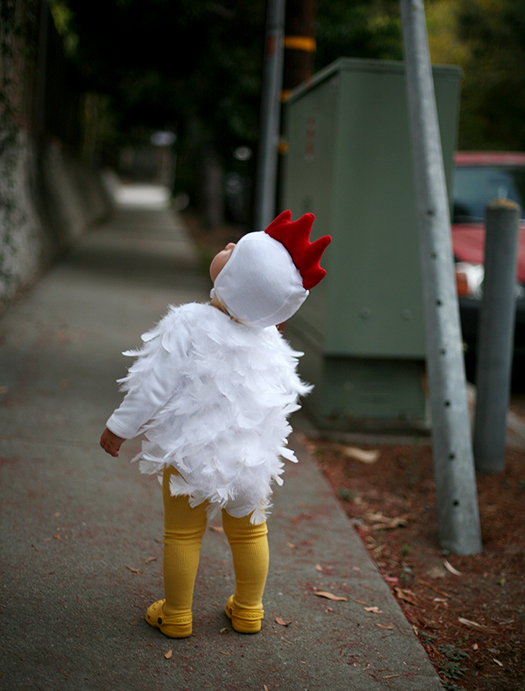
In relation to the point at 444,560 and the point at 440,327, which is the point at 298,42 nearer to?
the point at 440,327

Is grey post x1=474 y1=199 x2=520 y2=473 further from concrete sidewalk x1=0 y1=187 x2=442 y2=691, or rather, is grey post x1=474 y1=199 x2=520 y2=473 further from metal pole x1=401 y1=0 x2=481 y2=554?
concrete sidewalk x1=0 y1=187 x2=442 y2=691

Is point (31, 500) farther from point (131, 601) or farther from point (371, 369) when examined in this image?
point (371, 369)

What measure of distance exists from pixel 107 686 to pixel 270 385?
1055mm

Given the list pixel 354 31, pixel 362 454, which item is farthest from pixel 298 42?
pixel 354 31

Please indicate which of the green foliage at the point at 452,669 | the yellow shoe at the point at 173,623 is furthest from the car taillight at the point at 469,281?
the yellow shoe at the point at 173,623

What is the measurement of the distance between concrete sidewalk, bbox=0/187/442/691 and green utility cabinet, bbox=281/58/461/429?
2.24 ft

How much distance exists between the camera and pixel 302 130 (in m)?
5.39

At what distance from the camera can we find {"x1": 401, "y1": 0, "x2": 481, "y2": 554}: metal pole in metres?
3.43

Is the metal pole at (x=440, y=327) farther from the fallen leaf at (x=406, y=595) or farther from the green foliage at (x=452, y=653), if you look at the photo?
the green foliage at (x=452, y=653)

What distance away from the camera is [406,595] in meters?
3.06

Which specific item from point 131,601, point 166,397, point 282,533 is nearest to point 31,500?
point 131,601

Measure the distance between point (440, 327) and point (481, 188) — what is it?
4385mm

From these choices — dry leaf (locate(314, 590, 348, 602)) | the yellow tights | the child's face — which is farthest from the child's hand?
dry leaf (locate(314, 590, 348, 602))

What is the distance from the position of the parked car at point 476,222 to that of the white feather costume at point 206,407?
379 cm
